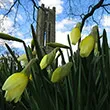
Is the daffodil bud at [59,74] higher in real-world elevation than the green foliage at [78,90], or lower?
higher

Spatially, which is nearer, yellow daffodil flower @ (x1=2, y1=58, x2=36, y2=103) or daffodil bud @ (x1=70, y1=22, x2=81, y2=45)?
yellow daffodil flower @ (x1=2, y1=58, x2=36, y2=103)

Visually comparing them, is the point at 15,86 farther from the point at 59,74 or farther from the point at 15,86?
the point at 59,74

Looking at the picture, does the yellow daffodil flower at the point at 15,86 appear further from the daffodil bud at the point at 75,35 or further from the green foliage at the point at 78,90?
the daffodil bud at the point at 75,35

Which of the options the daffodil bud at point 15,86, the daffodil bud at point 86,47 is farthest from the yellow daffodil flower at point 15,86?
the daffodil bud at point 86,47

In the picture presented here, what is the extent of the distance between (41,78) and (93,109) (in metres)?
0.16

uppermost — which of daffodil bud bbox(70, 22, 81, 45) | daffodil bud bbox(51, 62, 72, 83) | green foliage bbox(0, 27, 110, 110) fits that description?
daffodil bud bbox(70, 22, 81, 45)

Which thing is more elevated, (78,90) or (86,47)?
(86,47)

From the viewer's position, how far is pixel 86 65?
0.77 meters

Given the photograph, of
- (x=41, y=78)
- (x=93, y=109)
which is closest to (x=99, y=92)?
(x=93, y=109)

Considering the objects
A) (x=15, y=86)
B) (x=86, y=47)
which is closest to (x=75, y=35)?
(x=86, y=47)

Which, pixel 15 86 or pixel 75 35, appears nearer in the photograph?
pixel 15 86

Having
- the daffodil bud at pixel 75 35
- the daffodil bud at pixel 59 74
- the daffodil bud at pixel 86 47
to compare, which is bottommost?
the daffodil bud at pixel 59 74

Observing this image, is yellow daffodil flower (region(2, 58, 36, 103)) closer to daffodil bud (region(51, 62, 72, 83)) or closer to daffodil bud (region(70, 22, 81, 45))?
daffodil bud (region(51, 62, 72, 83))

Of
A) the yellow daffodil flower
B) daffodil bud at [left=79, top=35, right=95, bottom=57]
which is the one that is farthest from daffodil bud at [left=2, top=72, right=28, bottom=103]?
daffodil bud at [left=79, top=35, right=95, bottom=57]
